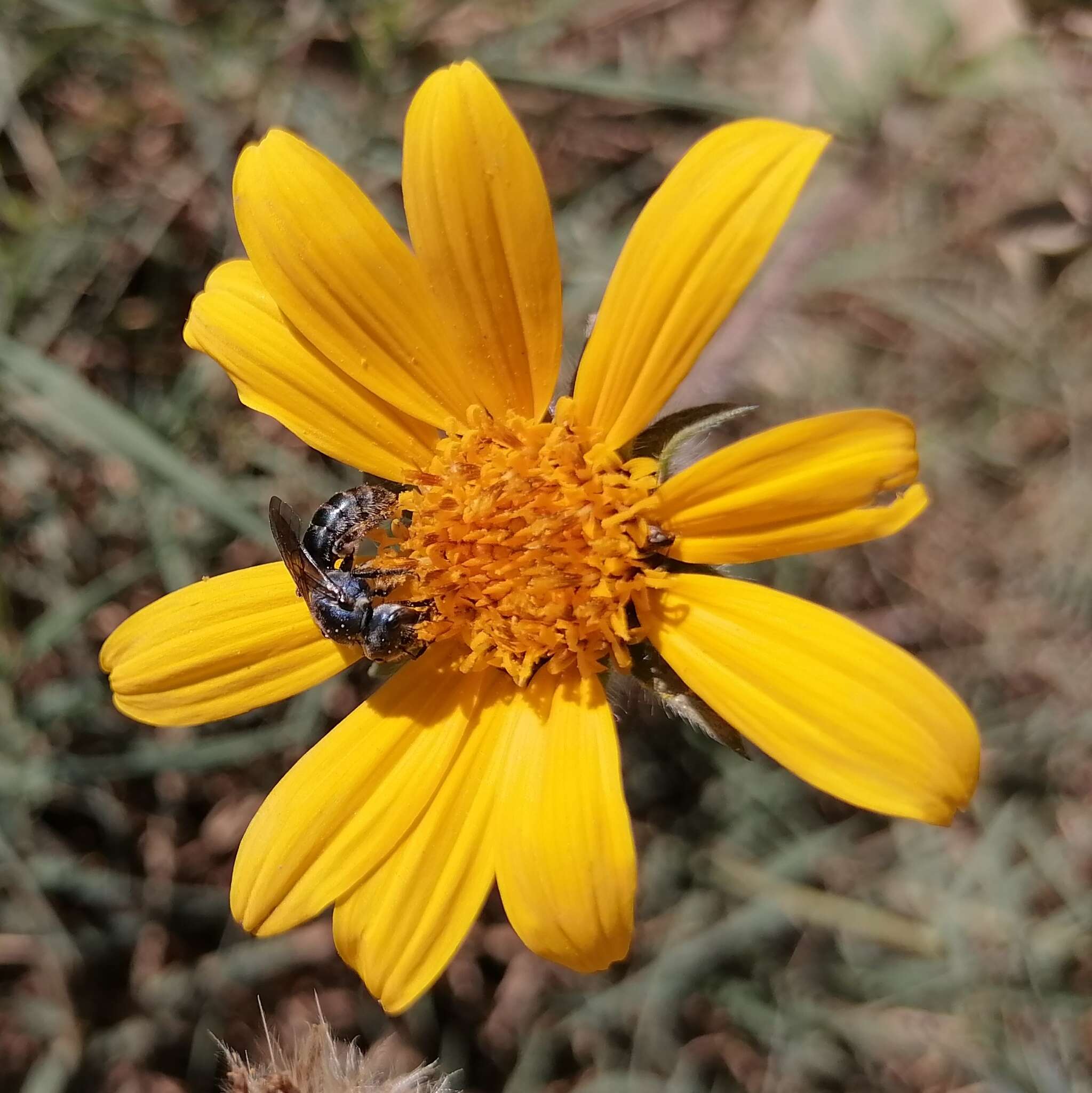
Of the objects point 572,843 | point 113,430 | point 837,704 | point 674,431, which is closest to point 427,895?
point 572,843

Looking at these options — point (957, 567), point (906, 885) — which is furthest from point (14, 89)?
point (906, 885)

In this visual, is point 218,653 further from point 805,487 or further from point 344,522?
point 805,487

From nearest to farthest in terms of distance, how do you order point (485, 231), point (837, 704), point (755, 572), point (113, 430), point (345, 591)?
1. point (837, 704)
2. point (485, 231)
3. point (345, 591)
4. point (113, 430)
5. point (755, 572)

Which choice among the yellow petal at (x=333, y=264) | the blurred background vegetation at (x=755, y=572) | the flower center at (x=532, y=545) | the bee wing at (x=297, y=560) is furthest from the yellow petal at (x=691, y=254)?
the blurred background vegetation at (x=755, y=572)

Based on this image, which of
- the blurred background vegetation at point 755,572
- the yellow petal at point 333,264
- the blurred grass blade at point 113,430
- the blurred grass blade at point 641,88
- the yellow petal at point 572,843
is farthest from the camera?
the blurred background vegetation at point 755,572

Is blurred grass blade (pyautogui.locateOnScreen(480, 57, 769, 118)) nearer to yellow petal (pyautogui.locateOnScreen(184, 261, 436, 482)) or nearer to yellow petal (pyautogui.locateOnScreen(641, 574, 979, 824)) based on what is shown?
yellow petal (pyautogui.locateOnScreen(184, 261, 436, 482))

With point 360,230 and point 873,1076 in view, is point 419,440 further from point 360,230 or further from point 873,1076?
point 873,1076

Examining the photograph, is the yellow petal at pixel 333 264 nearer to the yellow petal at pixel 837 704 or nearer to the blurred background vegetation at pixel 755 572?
the yellow petal at pixel 837 704
